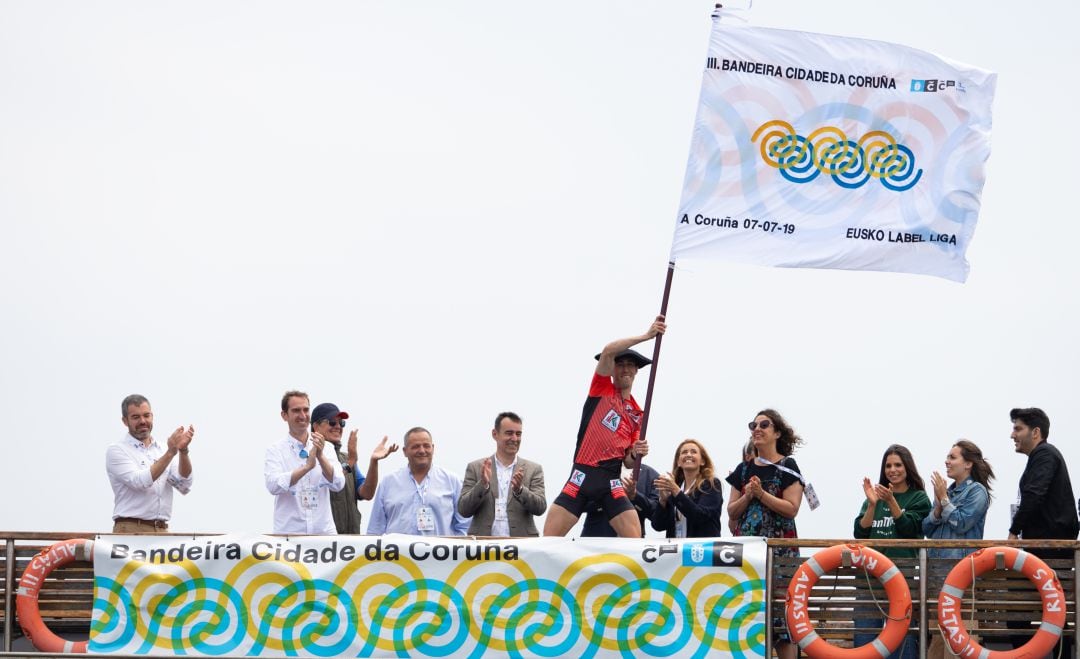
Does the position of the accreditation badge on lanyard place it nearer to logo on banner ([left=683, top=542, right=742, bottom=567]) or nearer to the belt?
the belt

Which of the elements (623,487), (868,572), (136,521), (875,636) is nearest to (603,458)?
(623,487)

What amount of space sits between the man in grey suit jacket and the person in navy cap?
85 cm

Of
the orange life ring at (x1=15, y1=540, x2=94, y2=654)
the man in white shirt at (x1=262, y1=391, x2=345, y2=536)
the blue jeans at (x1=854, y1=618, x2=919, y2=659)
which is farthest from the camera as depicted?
the man in white shirt at (x1=262, y1=391, x2=345, y2=536)

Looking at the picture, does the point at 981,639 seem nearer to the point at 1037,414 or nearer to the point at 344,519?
the point at 1037,414

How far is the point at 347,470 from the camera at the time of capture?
692 inches

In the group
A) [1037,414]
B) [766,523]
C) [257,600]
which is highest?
[1037,414]

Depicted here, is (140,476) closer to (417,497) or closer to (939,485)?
(417,497)

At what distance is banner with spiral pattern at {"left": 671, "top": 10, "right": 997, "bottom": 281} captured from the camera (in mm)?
16875

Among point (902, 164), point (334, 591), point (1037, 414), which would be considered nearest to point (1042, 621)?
point (1037, 414)

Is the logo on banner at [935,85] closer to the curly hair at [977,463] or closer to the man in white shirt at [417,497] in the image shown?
the curly hair at [977,463]

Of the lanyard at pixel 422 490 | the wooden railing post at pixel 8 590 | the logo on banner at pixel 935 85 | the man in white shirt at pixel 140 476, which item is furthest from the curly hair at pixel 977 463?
the wooden railing post at pixel 8 590

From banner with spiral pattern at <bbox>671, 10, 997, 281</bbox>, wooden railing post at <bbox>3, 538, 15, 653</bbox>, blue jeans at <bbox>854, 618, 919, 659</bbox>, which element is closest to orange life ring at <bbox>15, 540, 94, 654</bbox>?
wooden railing post at <bbox>3, 538, 15, 653</bbox>

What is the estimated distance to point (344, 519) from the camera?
17.5 meters

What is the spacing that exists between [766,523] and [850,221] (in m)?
2.97
